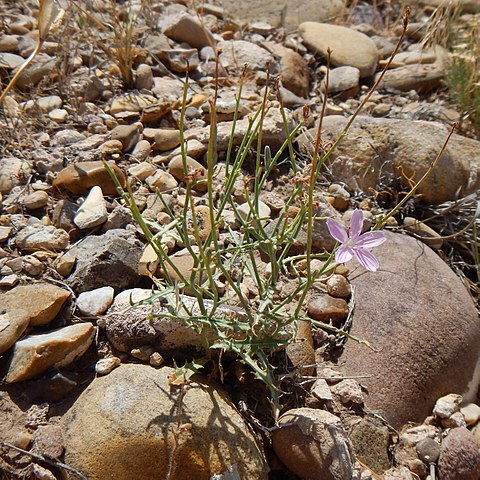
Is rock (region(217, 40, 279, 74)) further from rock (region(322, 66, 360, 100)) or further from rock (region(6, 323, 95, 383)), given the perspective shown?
rock (region(6, 323, 95, 383))

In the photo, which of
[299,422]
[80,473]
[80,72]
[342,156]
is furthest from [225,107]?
[80,473]

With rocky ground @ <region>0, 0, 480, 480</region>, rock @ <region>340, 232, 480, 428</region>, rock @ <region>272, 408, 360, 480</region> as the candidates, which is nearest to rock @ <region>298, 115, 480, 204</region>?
rocky ground @ <region>0, 0, 480, 480</region>

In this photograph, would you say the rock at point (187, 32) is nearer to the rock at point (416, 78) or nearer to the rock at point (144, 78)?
the rock at point (144, 78)

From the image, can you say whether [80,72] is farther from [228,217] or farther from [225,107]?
[228,217]

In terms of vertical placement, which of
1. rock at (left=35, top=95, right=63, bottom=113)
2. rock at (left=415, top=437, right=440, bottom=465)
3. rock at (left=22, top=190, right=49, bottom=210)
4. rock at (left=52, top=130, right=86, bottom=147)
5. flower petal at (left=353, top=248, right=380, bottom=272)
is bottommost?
rock at (left=415, top=437, right=440, bottom=465)

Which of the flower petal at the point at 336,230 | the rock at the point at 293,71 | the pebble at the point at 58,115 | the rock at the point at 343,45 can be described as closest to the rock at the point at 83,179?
the pebble at the point at 58,115

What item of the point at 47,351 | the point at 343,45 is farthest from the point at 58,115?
the point at 343,45
